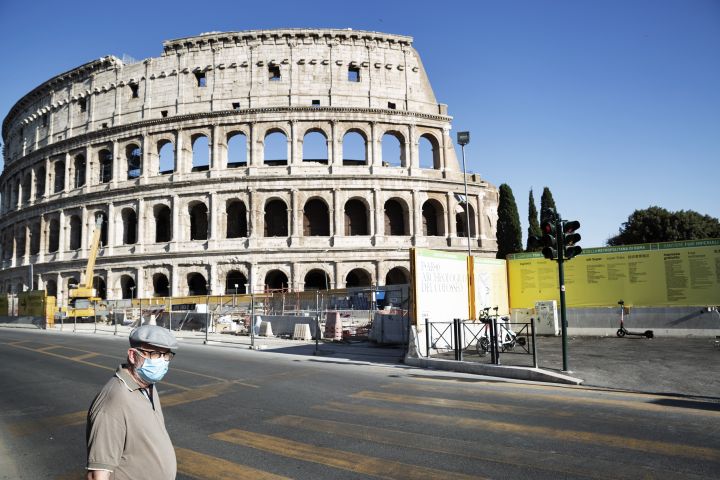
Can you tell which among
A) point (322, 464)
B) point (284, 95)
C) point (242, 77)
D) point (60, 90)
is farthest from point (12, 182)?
point (322, 464)

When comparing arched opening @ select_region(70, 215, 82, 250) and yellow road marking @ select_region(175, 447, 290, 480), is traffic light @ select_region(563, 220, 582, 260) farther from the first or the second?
arched opening @ select_region(70, 215, 82, 250)

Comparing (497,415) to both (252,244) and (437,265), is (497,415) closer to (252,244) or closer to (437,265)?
(437,265)

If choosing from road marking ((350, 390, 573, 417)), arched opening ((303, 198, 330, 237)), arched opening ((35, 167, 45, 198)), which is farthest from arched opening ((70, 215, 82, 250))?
road marking ((350, 390, 573, 417))

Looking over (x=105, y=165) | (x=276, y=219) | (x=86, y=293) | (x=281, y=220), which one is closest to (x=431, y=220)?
(x=281, y=220)

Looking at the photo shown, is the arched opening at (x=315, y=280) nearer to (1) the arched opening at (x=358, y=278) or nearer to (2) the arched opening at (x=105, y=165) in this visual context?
(1) the arched opening at (x=358, y=278)

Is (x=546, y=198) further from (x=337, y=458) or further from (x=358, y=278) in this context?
(x=337, y=458)

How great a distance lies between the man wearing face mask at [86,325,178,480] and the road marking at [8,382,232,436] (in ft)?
16.1

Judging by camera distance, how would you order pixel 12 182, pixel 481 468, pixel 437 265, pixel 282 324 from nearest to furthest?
pixel 481 468 → pixel 437 265 → pixel 282 324 → pixel 12 182

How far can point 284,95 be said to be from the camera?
36031 mm

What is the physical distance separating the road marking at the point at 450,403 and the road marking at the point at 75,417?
106 inches

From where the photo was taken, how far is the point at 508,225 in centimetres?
3969

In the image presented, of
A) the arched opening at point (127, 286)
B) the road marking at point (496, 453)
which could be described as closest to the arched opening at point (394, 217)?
the arched opening at point (127, 286)

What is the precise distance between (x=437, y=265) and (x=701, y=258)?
10018 millimetres

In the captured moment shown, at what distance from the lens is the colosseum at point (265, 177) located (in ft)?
113
